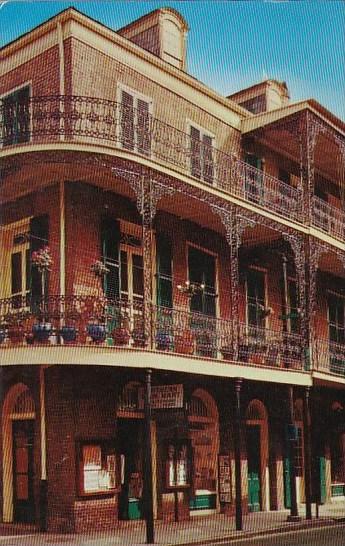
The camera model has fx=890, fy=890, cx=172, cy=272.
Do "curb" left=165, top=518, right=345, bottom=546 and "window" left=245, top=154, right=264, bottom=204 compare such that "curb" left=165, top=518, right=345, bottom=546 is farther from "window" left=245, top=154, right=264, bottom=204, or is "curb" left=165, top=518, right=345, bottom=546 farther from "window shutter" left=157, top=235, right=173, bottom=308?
"window" left=245, top=154, right=264, bottom=204

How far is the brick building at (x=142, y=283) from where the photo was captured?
15.8m

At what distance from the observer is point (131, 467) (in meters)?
17.4

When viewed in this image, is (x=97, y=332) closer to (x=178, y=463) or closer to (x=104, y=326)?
(x=104, y=326)

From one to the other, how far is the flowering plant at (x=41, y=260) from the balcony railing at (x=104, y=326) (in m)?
0.57

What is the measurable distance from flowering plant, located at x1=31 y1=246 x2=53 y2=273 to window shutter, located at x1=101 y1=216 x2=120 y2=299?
1.39 meters

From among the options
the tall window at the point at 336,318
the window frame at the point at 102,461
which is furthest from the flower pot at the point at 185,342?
the tall window at the point at 336,318

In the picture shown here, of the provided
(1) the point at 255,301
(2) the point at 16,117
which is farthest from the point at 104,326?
(1) the point at 255,301

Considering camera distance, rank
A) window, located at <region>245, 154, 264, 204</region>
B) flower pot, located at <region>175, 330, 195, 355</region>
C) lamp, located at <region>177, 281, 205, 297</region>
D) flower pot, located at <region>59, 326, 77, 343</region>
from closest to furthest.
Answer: flower pot, located at <region>59, 326, 77, 343</region> < flower pot, located at <region>175, 330, 195, 355</region> < lamp, located at <region>177, 281, 205, 297</region> < window, located at <region>245, 154, 264, 204</region>

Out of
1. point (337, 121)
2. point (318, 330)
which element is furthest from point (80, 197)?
point (318, 330)

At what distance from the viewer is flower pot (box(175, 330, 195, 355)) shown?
58.1ft

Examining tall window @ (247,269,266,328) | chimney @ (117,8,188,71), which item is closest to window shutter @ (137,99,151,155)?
chimney @ (117,8,188,71)

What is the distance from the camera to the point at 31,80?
58.3ft

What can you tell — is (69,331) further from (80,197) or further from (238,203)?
(238,203)

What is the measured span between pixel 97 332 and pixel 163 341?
1.90 metres
